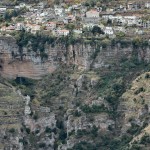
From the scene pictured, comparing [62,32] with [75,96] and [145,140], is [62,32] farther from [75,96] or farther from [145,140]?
[145,140]

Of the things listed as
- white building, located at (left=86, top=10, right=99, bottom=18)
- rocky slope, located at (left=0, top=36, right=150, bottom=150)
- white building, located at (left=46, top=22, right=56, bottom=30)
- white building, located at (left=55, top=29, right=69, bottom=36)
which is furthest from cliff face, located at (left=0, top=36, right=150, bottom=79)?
white building, located at (left=86, top=10, right=99, bottom=18)

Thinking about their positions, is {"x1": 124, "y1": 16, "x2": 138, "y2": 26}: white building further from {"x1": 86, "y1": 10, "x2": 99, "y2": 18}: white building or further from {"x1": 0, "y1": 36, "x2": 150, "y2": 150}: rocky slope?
{"x1": 0, "y1": 36, "x2": 150, "y2": 150}: rocky slope

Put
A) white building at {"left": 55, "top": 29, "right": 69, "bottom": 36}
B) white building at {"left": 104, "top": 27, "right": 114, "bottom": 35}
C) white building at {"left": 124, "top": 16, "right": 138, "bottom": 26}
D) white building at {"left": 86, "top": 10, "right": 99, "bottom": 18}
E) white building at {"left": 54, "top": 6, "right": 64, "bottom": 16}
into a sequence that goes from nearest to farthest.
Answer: white building at {"left": 104, "top": 27, "right": 114, "bottom": 35} → white building at {"left": 55, "top": 29, "right": 69, "bottom": 36} → white building at {"left": 124, "top": 16, "right": 138, "bottom": 26} → white building at {"left": 86, "top": 10, "right": 99, "bottom": 18} → white building at {"left": 54, "top": 6, "right": 64, "bottom": 16}

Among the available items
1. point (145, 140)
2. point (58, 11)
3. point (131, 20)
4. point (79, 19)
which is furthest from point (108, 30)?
point (145, 140)

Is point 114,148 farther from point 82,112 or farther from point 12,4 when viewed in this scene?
point 12,4

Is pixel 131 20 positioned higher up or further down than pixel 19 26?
higher up

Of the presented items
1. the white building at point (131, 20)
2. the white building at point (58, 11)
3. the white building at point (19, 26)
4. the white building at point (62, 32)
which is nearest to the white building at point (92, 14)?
the white building at point (58, 11)
